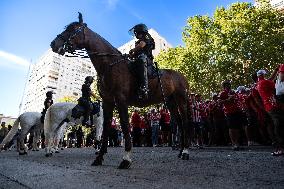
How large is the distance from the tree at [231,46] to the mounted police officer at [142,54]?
26880 millimetres

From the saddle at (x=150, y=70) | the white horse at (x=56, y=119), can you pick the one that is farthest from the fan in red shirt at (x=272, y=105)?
the white horse at (x=56, y=119)

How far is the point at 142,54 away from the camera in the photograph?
6473 millimetres

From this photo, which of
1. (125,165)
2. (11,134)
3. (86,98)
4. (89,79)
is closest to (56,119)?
(86,98)

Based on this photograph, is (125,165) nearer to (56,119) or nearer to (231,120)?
(56,119)

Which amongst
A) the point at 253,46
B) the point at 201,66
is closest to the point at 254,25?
the point at 253,46

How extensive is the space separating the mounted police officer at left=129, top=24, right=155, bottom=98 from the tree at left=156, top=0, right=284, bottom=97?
88.2 feet

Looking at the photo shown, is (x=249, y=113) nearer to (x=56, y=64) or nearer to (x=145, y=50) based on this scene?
(x=145, y=50)

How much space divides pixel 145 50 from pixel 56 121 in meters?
4.79

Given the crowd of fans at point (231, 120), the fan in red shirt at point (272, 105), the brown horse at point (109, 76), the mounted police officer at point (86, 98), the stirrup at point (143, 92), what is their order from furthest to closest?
the mounted police officer at point (86, 98), the crowd of fans at point (231, 120), the fan in red shirt at point (272, 105), the stirrup at point (143, 92), the brown horse at point (109, 76)

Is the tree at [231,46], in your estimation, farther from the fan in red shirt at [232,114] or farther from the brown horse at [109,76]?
the brown horse at [109,76]

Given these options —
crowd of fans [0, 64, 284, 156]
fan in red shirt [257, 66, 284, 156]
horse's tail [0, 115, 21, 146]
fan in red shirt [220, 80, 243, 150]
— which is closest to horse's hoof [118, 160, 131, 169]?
crowd of fans [0, 64, 284, 156]

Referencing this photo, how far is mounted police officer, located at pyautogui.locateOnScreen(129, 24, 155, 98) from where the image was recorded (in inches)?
247

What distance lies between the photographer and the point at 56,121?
10.0 m

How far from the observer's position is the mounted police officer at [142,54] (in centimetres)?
627
